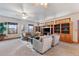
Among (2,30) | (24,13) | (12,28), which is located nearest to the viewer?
(2,30)

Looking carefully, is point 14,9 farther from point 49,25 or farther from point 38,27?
point 49,25

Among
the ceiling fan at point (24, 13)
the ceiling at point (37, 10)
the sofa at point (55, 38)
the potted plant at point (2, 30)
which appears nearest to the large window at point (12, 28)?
the potted plant at point (2, 30)

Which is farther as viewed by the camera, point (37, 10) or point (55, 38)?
point (55, 38)

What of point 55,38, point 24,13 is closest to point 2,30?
point 24,13

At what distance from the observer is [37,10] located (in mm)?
2875

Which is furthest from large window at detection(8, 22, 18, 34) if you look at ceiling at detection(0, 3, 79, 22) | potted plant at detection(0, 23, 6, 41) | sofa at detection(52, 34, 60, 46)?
sofa at detection(52, 34, 60, 46)

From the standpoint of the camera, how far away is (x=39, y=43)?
3803mm

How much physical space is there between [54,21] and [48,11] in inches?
23.5

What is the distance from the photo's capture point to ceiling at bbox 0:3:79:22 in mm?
2721

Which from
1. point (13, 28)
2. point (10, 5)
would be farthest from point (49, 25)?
point (10, 5)

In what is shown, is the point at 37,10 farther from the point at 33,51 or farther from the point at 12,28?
the point at 33,51

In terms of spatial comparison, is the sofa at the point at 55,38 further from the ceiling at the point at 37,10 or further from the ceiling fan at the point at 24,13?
the ceiling fan at the point at 24,13

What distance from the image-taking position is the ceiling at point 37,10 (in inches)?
107

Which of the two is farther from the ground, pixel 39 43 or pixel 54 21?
pixel 54 21
